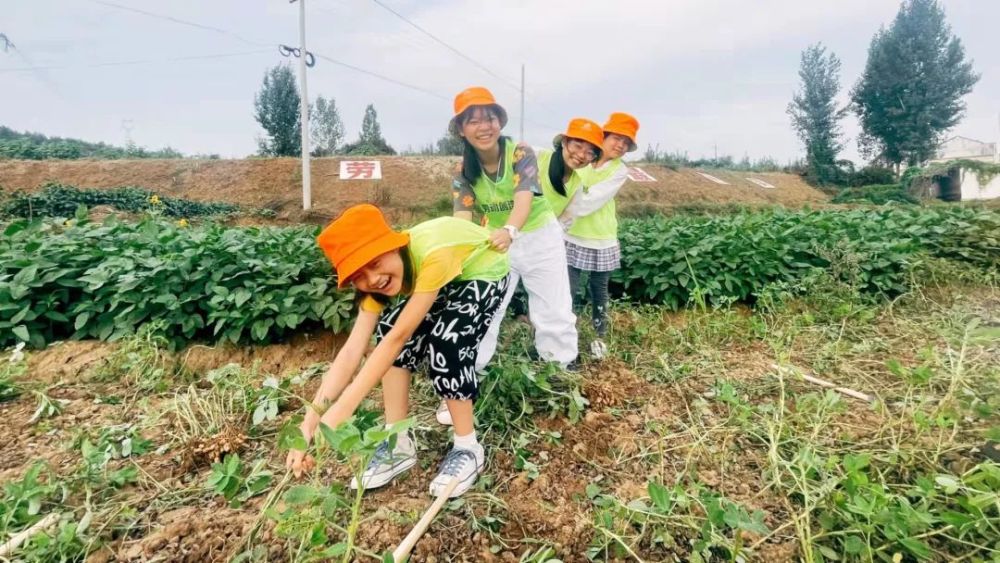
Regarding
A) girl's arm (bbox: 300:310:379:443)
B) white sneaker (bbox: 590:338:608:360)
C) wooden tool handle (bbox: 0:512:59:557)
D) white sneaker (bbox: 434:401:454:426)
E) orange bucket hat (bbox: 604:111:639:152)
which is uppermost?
orange bucket hat (bbox: 604:111:639:152)

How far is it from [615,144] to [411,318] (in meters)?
1.57

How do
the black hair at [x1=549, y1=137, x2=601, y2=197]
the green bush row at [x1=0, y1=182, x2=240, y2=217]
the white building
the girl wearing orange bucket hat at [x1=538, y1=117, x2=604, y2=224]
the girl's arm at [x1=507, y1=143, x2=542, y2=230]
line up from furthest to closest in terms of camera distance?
the white building → the green bush row at [x1=0, y1=182, x2=240, y2=217] → the black hair at [x1=549, y1=137, x2=601, y2=197] → the girl wearing orange bucket hat at [x1=538, y1=117, x2=604, y2=224] → the girl's arm at [x1=507, y1=143, x2=542, y2=230]

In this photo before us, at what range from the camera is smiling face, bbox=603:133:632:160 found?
258 centimetres

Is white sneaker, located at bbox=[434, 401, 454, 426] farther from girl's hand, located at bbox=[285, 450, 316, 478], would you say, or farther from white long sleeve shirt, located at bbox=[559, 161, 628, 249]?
white long sleeve shirt, located at bbox=[559, 161, 628, 249]

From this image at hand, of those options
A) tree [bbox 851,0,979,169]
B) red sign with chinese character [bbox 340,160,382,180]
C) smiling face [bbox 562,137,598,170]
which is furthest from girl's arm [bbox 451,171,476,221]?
tree [bbox 851,0,979,169]

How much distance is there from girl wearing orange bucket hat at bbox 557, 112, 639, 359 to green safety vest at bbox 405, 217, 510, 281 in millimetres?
1012

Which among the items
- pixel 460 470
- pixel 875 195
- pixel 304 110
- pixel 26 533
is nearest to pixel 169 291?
pixel 26 533

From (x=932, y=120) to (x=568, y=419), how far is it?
114ft

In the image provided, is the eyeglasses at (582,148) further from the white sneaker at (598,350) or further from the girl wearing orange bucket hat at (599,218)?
the white sneaker at (598,350)

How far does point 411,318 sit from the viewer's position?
150 centimetres

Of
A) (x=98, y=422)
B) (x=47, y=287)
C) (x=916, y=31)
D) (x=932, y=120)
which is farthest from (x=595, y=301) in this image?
(x=916, y=31)

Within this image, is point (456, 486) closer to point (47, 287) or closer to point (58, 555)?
point (58, 555)

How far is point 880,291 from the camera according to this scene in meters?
3.92

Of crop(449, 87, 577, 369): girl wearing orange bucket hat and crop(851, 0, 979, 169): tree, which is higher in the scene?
crop(851, 0, 979, 169): tree
